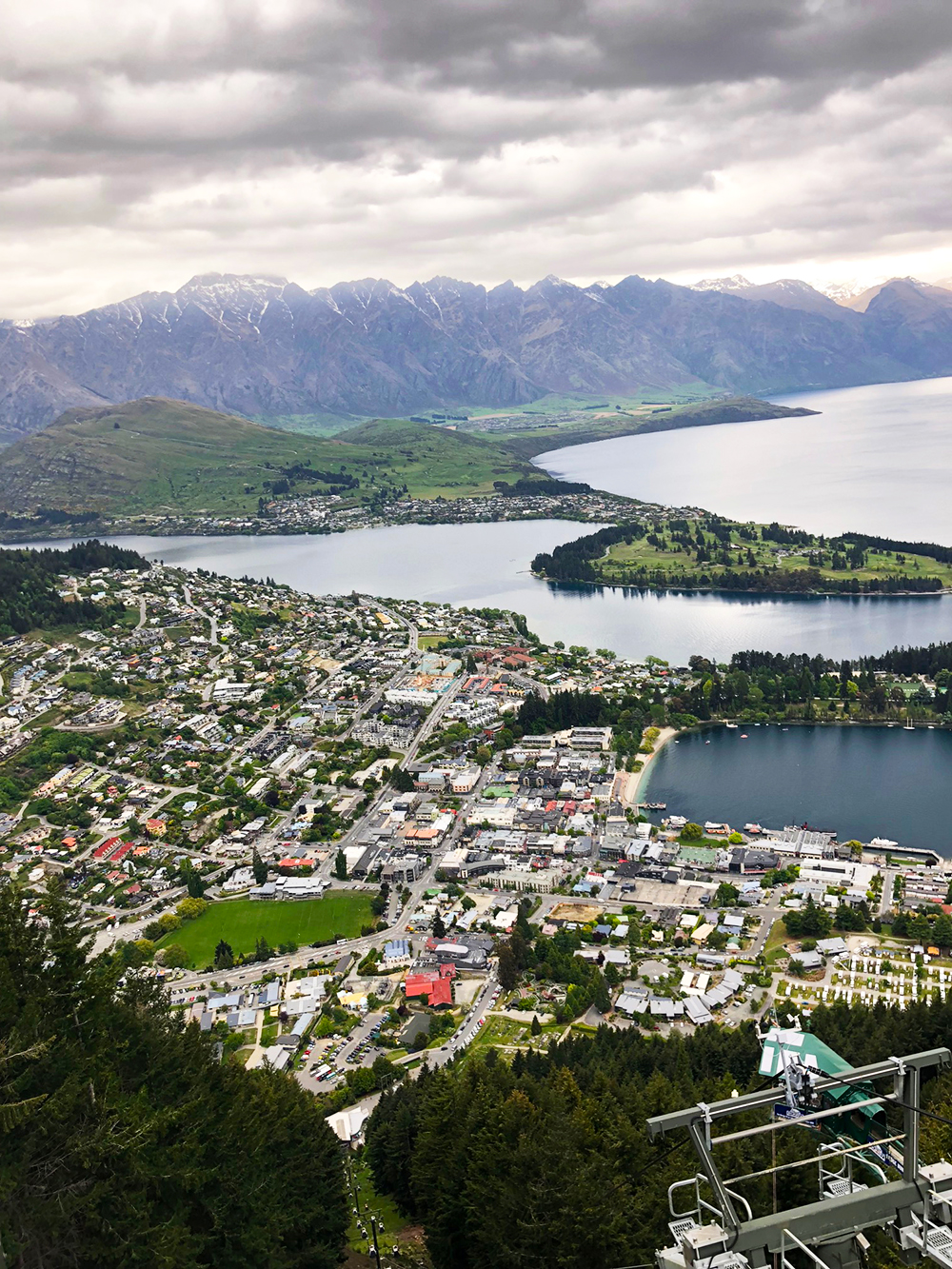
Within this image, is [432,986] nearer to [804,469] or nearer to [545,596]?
[545,596]

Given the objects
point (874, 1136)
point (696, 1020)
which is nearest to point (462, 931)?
point (696, 1020)

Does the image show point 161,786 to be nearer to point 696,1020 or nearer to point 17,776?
point 17,776

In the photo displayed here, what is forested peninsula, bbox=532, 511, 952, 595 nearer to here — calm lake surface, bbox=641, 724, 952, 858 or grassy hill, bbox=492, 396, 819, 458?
calm lake surface, bbox=641, 724, 952, 858

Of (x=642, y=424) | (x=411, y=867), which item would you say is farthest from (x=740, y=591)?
(x=642, y=424)

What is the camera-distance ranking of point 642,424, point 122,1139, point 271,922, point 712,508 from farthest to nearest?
point 642,424, point 712,508, point 271,922, point 122,1139

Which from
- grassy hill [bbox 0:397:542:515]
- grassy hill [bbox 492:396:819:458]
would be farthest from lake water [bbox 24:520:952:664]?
grassy hill [bbox 492:396:819:458]

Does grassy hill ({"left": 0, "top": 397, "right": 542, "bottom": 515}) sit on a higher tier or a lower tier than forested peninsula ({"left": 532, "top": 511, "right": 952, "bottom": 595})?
higher

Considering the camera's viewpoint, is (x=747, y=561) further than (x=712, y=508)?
No
